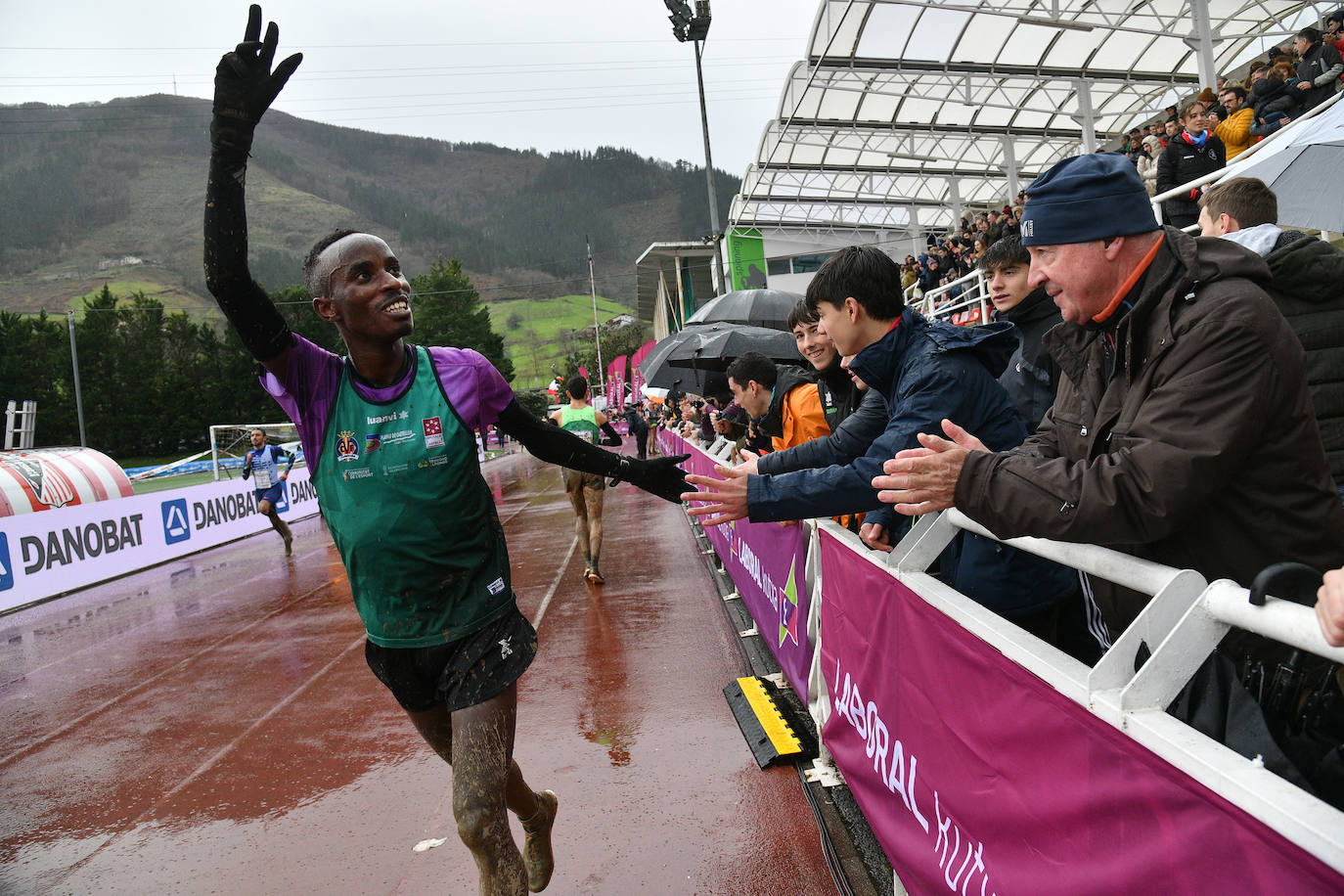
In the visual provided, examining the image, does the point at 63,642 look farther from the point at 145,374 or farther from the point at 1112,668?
the point at 145,374

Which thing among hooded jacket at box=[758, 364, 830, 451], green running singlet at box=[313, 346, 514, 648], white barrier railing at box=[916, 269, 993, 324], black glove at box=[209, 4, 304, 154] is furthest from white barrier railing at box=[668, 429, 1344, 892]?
white barrier railing at box=[916, 269, 993, 324]

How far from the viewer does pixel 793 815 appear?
356cm

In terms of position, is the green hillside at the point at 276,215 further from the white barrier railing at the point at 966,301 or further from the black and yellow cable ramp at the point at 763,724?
the black and yellow cable ramp at the point at 763,724

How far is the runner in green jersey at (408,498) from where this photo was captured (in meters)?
2.48

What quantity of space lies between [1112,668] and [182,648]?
828 cm

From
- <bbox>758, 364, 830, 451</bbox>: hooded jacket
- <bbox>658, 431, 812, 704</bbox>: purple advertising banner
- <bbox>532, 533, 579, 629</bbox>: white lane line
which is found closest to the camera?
<bbox>658, 431, 812, 704</bbox>: purple advertising banner

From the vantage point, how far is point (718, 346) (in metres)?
9.74

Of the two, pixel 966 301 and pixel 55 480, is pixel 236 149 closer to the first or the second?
pixel 966 301

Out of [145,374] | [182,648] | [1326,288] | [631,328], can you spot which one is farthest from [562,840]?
[631,328]

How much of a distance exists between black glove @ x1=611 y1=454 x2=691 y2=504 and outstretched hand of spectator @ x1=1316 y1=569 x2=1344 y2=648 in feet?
6.75

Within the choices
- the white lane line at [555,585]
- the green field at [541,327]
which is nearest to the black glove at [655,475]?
the white lane line at [555,585]

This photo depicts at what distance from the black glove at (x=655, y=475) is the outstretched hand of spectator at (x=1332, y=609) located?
206 cm

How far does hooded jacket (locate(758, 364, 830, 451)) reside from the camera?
4859mm

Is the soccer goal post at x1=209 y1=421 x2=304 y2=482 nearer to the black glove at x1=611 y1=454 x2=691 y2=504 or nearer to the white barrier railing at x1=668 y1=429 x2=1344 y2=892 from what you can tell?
the black glove at x1=611 y1=454 x2=691 y2=504
